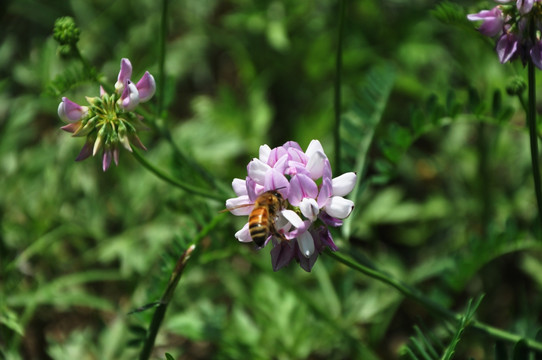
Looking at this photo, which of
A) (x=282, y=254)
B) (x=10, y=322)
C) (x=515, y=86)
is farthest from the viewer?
(x=10, y=322)

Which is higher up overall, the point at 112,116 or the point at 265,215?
the point at 112,116

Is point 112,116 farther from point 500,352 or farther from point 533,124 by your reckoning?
point 500,352

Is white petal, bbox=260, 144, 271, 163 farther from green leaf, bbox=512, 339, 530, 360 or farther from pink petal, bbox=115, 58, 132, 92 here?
green leaf, bbox=512, 339, 530, 360

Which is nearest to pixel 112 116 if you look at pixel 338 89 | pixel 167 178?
pixel 167 178

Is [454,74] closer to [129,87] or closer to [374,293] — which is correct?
[374,293]

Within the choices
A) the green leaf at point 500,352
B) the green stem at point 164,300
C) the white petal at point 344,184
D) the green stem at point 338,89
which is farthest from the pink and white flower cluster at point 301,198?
the green leaf at point 500,352

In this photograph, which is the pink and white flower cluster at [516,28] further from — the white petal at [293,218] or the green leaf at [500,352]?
the green leaf at [500,352]

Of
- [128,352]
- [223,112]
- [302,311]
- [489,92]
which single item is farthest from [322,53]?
[128,352]
